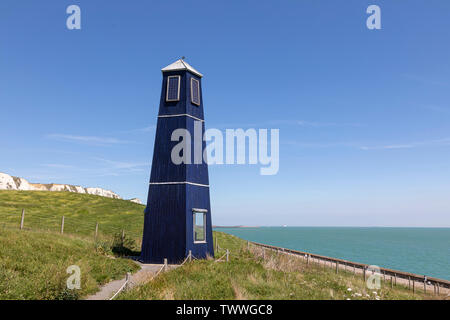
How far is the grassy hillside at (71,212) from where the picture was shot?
34.1 meters

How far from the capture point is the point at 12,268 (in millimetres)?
14438

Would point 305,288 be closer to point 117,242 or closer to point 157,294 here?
point 157,294

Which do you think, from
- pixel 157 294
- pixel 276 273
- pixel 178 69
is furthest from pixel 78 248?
pixel 178 69

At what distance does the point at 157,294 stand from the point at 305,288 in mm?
5929

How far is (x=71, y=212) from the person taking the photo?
4525cm

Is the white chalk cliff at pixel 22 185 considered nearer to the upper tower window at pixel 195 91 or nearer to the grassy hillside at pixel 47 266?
the upper tower window at pixel 195 91

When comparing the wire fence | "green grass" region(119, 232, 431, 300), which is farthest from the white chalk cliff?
"green grass" region(119, 232, 431, 300)

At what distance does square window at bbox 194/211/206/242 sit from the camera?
22.9 meters

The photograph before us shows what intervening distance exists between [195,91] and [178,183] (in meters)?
6.82

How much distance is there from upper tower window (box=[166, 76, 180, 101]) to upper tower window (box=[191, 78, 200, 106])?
1.04 m

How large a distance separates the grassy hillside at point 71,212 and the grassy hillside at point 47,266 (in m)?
11.2

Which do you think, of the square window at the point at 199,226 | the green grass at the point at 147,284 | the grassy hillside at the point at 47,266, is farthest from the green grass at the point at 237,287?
the square window at the point at 199,226

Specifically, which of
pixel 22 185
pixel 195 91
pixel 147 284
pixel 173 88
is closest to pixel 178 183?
pixel 173 88

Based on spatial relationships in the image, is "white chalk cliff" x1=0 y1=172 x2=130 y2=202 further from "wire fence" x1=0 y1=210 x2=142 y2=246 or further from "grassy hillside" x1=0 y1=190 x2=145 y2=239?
"wire fence" x1=0 y1=210 x2=142 y2=246
